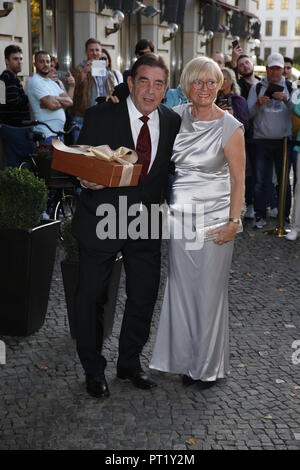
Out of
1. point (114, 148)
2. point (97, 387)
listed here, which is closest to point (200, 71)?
point (114, 148)

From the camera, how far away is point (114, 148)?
3865 mm

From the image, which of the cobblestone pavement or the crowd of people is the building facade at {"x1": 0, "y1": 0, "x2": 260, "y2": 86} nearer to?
the cobblestone pavement

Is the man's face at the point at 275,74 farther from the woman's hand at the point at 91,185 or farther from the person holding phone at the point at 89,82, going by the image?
the woman's hand at the point at 91,185

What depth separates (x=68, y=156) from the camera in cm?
367

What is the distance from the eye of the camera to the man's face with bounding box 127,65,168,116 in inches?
148

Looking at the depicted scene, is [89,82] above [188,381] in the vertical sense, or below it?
above

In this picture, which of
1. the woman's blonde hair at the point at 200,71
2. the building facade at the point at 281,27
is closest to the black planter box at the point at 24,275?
the woman's blonde hair at the point at 200,71

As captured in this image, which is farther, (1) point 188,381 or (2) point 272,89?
(2) point 272,89

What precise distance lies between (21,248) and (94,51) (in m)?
4.94

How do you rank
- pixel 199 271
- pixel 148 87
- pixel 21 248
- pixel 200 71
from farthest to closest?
pixel 21 248 < pixel 199 271 < pixel 200 71 < pixel 148 87

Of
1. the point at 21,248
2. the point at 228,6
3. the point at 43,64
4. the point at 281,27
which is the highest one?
the point at 281,27

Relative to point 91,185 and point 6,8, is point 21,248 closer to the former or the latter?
point 91,185

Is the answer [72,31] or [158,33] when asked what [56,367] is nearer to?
[72,31]

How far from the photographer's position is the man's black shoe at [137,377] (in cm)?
424
